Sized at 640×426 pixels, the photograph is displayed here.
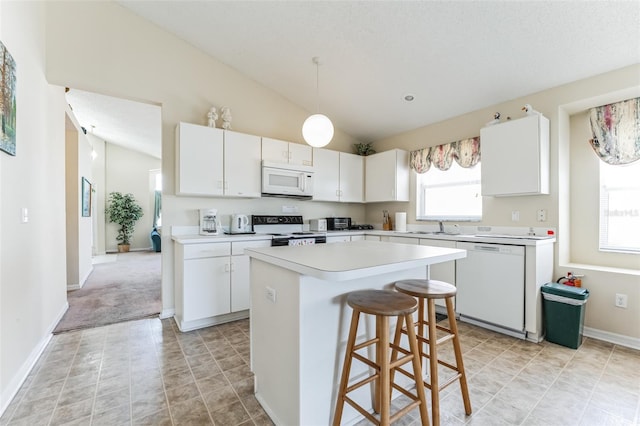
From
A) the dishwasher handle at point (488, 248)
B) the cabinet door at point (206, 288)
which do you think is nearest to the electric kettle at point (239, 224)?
the cabinet door at point (206, 288)

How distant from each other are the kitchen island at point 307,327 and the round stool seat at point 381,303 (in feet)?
0.33

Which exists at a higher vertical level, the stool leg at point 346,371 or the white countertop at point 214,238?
the white countertop at point 214,238

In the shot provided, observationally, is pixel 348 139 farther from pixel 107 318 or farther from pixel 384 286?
pixel 107 318

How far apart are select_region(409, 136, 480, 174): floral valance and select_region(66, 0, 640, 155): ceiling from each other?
395 mm

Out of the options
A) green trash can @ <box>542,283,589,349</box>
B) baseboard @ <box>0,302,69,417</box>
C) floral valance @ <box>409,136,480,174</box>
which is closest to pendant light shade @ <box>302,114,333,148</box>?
floral valance @ <box>409,136,480,174</box>

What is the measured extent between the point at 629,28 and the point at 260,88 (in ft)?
11.9

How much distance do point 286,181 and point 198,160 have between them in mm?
1080

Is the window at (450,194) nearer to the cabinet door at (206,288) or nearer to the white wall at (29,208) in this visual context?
the cabinet door at (206,288)

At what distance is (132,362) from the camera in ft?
7.28

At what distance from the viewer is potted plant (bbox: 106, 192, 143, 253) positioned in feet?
26.5

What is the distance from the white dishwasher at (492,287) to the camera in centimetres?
264

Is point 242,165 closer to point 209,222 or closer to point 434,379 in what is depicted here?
point 209,222

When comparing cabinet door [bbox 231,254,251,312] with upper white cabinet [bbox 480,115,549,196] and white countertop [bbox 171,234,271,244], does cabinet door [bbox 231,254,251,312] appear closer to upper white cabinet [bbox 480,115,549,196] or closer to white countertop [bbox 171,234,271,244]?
white countertop [bbox 171,234,271,244]

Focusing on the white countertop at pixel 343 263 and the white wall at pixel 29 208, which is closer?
the white countertop at pixel 343 263
